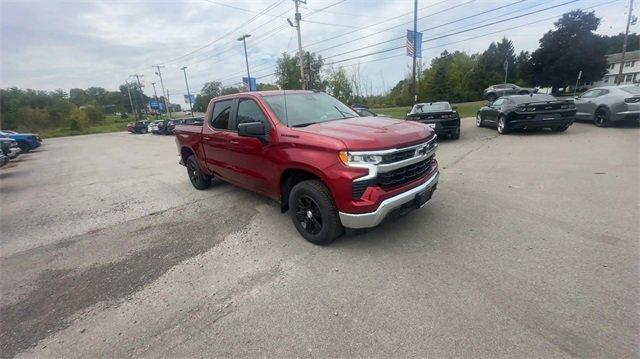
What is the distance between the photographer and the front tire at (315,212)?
11.1 ft

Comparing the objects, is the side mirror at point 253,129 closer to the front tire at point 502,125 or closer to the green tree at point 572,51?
the front tire at point 502,125

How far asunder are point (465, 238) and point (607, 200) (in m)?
2.52

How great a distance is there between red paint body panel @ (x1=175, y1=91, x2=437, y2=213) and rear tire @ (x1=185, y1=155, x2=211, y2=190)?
58.6 inches

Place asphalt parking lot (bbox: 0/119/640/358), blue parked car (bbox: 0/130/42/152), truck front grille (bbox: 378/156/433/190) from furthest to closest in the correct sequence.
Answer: blue parked car (bbox: 0/130/42/152), truck front grille (bbox: 378/156/433/190), asphalt parking lot (bbox: 0/119/640/358)

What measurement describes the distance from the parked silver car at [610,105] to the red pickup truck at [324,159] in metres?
9.97

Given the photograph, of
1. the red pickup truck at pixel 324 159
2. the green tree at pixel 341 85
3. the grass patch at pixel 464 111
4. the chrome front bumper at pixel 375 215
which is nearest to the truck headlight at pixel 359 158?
the red pickup truck at pixel 324 159

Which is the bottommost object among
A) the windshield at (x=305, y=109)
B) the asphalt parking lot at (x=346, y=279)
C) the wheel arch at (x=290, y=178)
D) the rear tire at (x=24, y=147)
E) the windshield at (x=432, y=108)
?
the asphalt parking lot at (x=346, y=279)

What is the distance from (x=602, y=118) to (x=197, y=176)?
13.0 m

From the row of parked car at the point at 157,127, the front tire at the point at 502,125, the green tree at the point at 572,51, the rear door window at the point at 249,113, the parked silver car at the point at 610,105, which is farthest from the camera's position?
the green tree at the point at 572,51

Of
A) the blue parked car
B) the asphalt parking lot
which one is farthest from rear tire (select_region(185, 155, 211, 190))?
the blue parked car

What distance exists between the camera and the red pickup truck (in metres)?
3.12

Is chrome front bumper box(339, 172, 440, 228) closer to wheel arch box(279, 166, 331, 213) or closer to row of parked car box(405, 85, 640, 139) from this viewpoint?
wheel arch box(279, 166, 331, 213)

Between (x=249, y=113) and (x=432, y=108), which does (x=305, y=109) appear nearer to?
(x=249, y=113)

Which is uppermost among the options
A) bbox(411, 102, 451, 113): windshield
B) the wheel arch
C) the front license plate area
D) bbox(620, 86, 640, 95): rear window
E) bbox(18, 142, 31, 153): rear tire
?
bbox(620, 86, 640, 95): rear window
